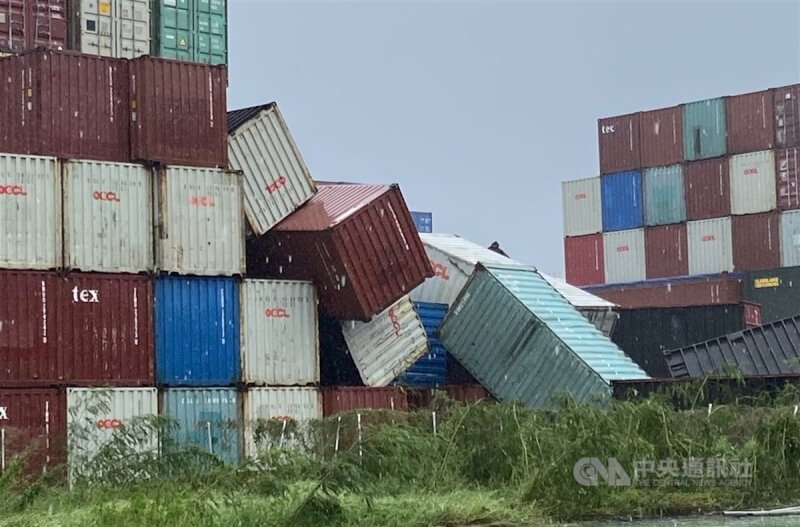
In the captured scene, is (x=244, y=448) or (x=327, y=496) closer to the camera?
(x=327, y=496)

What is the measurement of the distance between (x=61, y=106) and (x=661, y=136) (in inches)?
1329

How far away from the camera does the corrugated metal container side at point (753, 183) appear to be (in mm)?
51719

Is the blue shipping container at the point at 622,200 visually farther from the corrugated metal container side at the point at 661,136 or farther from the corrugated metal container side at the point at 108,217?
the corrugated metal container side at the point at 108,217

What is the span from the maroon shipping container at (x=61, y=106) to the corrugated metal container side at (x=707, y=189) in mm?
31532

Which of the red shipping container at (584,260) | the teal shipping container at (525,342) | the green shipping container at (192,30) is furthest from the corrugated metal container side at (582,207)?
the teal shipping container at (525,342)

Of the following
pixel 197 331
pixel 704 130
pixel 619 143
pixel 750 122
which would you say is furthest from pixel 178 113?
pixel 619 143

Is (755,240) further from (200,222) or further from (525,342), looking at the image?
(200,222)

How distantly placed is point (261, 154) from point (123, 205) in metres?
3.62

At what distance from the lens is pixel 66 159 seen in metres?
25.8

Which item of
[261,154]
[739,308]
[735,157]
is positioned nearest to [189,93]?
[261,154]

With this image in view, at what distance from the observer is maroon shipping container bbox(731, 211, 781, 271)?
51.3 metres

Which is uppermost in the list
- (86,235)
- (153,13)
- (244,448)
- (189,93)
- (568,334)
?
(153,13)

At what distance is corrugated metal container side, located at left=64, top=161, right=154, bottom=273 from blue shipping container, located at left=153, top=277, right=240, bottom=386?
0.82m

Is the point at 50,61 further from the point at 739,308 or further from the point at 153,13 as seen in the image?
the point at 739,308
